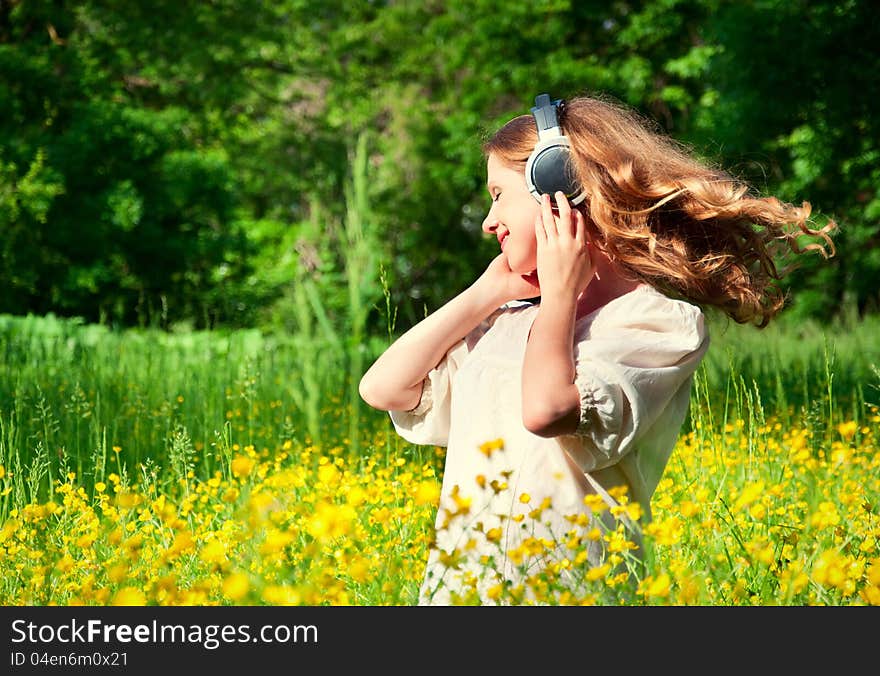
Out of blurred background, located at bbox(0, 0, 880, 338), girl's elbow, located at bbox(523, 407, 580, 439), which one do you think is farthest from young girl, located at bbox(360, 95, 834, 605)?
blurred background, located at bbox(0, 0, 880, 338)

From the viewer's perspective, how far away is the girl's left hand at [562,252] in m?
2.12

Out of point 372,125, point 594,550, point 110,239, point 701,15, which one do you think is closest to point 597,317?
point 594,550

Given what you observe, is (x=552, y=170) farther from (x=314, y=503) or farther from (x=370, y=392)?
(x=314, y=503)

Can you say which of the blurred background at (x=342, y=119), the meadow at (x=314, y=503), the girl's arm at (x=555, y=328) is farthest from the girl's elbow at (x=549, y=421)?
the blurred background at (x=342, y=119)

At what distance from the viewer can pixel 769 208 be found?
99.0 inches

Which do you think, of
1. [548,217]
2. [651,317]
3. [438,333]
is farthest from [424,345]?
[651,317]

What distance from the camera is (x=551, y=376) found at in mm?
2025

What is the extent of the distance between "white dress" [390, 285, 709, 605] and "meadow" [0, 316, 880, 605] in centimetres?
9

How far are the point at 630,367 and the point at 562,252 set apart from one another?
0.27 meters

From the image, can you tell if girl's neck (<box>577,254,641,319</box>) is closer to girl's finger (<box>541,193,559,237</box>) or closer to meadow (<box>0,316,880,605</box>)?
girl's finger (<box>541,193,559,237</box>)

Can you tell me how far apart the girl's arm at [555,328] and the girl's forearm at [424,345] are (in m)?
Result: 0.27

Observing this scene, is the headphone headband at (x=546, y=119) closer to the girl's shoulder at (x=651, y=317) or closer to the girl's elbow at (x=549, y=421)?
the girl's shoulder at (x=651, y=317)
